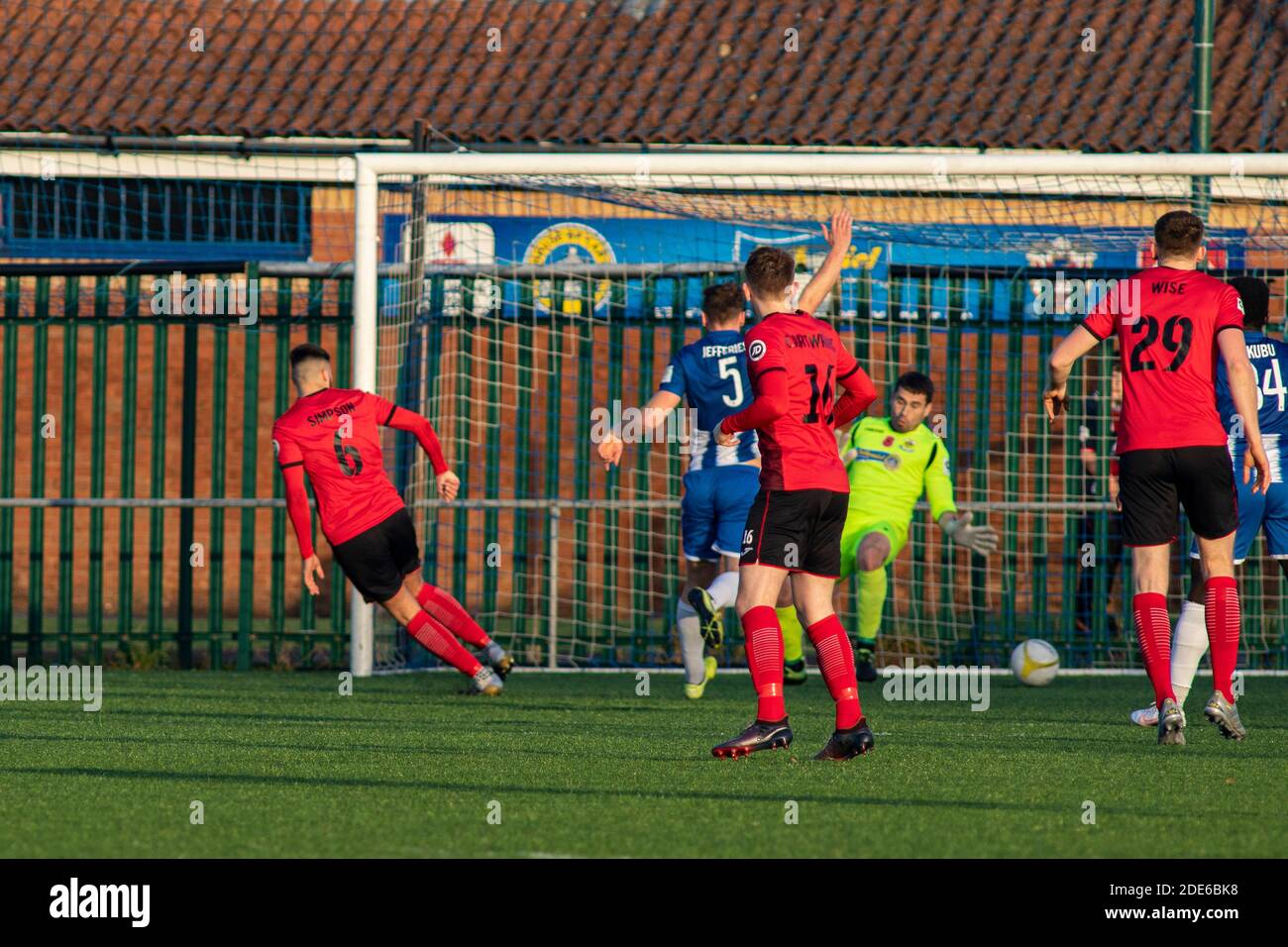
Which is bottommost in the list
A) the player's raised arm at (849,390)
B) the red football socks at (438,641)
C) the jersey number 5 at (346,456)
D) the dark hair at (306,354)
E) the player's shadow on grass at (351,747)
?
the player's shadow on grass at (351,747)

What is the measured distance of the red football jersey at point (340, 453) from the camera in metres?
9.45

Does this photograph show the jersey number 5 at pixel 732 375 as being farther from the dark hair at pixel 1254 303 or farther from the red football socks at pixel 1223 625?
the red football socks at pixel 1223 625

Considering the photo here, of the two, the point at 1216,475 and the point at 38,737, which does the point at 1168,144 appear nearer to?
the point at 1216,475

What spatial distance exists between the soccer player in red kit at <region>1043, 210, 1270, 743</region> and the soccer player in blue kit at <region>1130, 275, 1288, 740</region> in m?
0.66

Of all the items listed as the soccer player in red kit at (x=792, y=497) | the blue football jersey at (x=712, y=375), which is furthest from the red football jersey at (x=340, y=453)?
the soccer player in red kit at (x=792, y=497)

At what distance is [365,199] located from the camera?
11180 millimetres

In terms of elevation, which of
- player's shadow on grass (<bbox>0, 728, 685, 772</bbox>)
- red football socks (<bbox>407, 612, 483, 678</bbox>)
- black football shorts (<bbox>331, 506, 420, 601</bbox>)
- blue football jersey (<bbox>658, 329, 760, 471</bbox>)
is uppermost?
blue football jersey (<bbox>658, 329, 760, 471</bbox>)

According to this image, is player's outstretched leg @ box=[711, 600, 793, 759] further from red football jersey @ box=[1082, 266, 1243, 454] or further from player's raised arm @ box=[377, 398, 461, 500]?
player's raised arm @ box=[377, 398, 461, 500]

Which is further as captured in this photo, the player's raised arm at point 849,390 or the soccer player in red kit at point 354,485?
the soccer player in red kit at point 354,485

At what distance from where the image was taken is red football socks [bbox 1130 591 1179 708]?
744 centimetres

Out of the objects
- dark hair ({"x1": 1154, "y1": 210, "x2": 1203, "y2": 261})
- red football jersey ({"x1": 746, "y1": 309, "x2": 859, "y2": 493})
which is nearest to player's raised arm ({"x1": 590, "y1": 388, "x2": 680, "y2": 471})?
red football jersey ({"x1": 746, "y1": 309, "x2": 859, "y2": 493})

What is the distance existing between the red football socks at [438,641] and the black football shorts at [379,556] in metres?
0.22

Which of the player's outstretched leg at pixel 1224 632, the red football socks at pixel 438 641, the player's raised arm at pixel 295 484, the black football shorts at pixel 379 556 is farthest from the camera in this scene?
the red football socks at pixel 438 641

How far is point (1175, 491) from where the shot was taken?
7.41 metres
